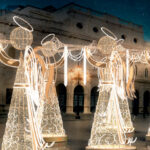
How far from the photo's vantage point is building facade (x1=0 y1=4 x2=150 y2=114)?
21.8m

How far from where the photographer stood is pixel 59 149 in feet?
31.3

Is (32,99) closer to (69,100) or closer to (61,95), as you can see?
(69,100)

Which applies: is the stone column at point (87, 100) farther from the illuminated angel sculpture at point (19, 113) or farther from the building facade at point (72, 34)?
the illuminated angel sculpture at point (19, 113)

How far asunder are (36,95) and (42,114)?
2890mm

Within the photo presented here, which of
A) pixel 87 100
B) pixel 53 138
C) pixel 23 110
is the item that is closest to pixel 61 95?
pixel 87 100


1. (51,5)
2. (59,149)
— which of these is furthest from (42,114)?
(51,5)

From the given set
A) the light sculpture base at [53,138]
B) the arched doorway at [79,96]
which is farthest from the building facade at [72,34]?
the light sculpture base at [53,138]

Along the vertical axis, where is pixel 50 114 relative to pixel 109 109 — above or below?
below

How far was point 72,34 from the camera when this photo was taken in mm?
26281

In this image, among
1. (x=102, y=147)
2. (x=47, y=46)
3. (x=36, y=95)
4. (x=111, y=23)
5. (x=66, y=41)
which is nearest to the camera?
(x=36, y=95)

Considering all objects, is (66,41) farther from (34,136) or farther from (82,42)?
(34,136)

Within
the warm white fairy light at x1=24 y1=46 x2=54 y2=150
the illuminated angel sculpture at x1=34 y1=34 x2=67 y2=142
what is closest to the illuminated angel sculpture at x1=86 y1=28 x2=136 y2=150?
the illuminated angel sculpture at x1=34 y1=34 x2=67 y2=142

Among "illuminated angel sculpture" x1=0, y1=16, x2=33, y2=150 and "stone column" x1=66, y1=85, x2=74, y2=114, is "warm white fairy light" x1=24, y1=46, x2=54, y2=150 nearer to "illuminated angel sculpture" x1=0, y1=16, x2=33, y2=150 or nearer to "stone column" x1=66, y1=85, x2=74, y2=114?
"illuminated angel sculpture" x1=0, y1=16, x2=33, y2=150

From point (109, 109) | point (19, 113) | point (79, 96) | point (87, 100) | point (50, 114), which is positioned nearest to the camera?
point (19, 113)
